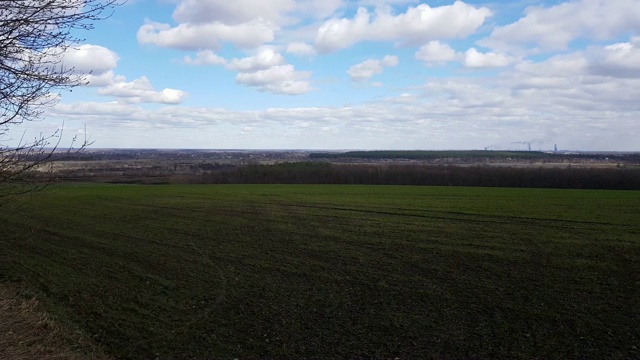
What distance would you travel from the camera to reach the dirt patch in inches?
328

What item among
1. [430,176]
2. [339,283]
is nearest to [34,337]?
[339,283]

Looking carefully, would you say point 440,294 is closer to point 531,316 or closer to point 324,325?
point 531,316

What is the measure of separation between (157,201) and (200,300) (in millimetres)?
28749

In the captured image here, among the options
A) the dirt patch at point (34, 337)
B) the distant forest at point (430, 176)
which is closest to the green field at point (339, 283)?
the dirt patch at point (34, 337)

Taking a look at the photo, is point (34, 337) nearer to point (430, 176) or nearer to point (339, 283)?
point (339, 283)

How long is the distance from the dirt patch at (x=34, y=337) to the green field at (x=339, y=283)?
1.52 ft

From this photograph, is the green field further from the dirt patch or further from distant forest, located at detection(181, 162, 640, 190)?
distant forest, located at detection(181, 162, 640, 190)

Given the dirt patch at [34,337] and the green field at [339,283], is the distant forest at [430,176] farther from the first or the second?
the dirt patch at [34,337]

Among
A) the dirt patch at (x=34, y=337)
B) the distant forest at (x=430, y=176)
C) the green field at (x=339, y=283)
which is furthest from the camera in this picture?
the distant forest at (x=430, y=176)

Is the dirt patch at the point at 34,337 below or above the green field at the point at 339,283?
above

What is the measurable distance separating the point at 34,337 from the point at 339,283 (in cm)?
802

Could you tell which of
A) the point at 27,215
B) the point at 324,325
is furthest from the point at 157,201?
the point at 324,325

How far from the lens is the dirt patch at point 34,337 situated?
8.32 meters

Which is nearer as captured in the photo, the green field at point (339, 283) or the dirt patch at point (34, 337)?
the dirt patch at point (34, 337)
